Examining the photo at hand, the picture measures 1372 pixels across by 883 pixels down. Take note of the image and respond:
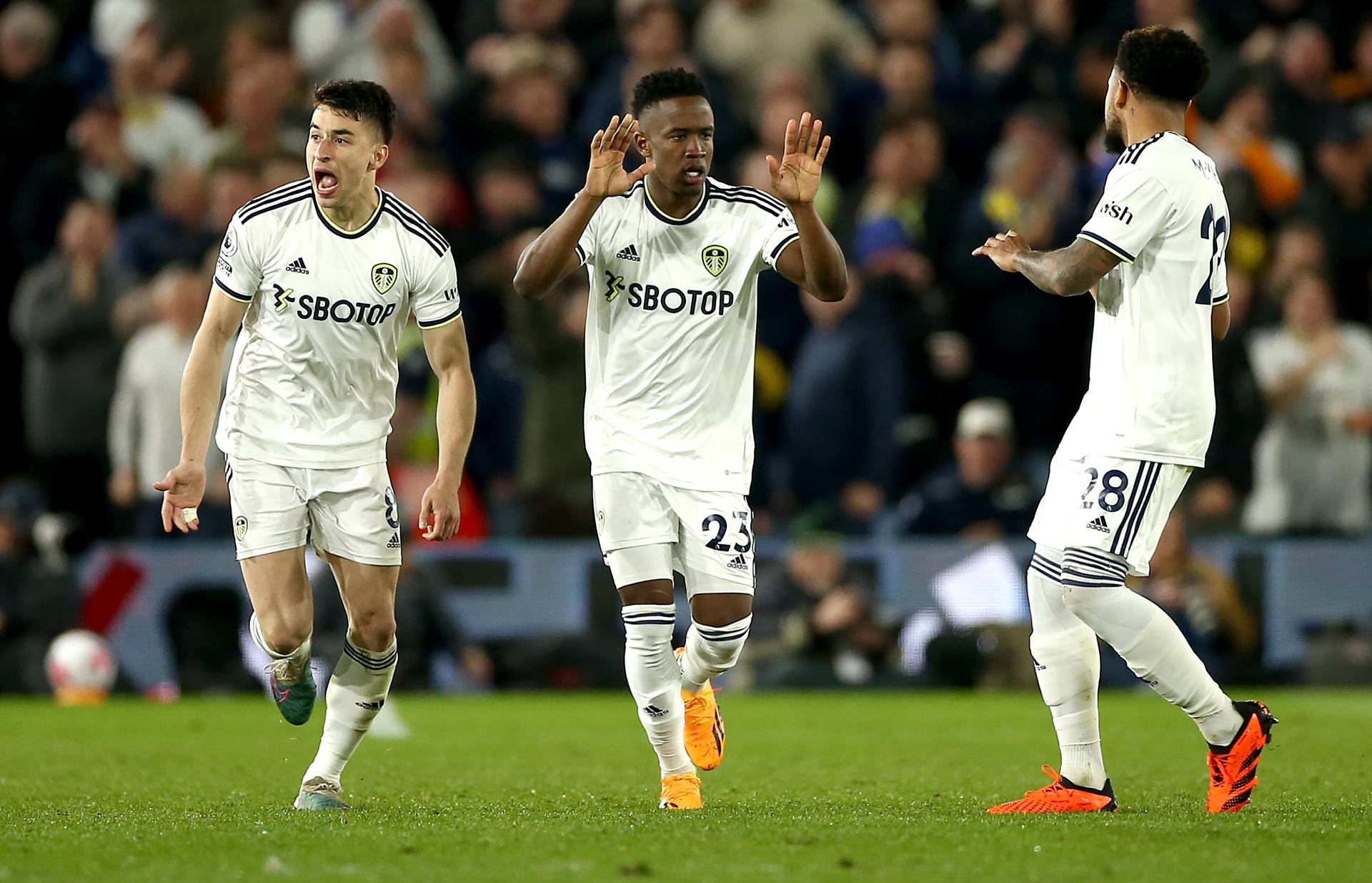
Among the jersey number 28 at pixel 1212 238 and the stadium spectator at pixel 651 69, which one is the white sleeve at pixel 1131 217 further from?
the stadium spectator at pixel 651 69

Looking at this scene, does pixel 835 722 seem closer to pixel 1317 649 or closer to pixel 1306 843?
pixel 1317 649

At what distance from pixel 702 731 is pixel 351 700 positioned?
1.45 meters

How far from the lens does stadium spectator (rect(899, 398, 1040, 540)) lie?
553 inches

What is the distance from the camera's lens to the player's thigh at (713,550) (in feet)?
24.2

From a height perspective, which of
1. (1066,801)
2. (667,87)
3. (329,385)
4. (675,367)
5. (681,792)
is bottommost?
(681,792)

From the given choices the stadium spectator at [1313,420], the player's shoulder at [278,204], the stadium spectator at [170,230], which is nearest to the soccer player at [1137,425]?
the player's shoulder at [278,204]

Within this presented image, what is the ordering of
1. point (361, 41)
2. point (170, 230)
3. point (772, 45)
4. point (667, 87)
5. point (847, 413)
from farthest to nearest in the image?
point (361, 41) < point (772, 45) < point (170, 230) < point (847, 413) < point (667, 87)

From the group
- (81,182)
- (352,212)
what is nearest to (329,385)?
(352,212)

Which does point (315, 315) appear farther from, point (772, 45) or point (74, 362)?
point (772, 45)

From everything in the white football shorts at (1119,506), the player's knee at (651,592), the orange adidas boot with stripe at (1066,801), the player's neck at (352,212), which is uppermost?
the player's neck at (352,212)

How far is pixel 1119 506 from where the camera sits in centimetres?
672

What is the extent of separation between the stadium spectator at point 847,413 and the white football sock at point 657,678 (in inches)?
270

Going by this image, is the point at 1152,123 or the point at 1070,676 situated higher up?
the point at 1152,123

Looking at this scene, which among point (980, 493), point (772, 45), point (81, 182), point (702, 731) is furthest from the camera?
point (772, 45)
